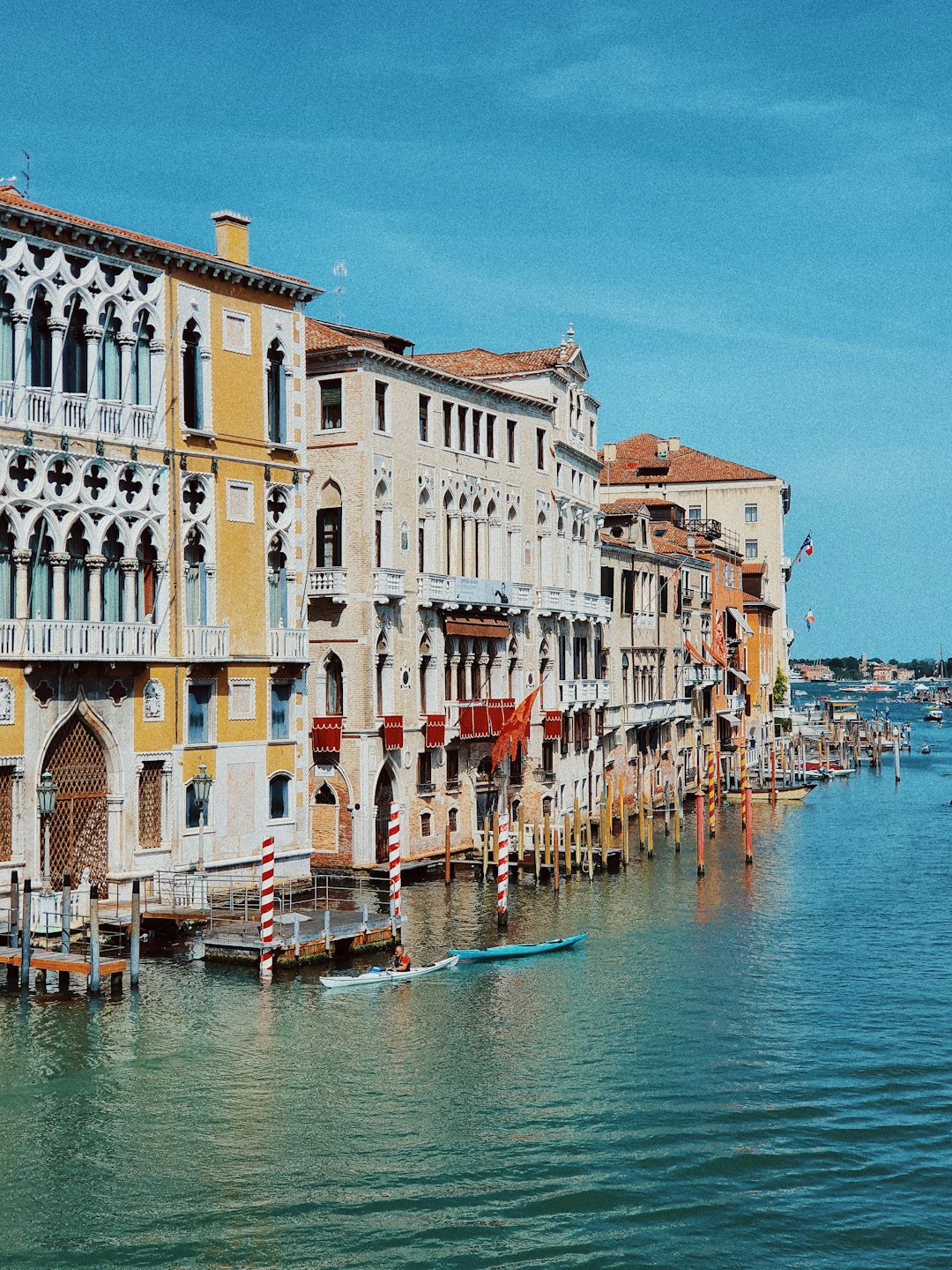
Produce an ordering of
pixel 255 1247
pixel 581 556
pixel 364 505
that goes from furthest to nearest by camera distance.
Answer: pixel 581 556 → pixel 364 505 → pixel 255 1247

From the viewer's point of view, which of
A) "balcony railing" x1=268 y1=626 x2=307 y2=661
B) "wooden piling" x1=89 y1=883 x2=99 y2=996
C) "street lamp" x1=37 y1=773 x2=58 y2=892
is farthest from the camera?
"balcony railing" x1=268 y1=626 x2=307 y2=661

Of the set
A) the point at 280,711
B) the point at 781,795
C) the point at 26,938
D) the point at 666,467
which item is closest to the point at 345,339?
the point at 280,711

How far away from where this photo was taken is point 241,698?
107 feet

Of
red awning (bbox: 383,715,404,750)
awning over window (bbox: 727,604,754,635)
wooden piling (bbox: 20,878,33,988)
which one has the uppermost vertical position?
awning over window (bbox: 727,604,754,635)

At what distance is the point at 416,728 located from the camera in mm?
39844

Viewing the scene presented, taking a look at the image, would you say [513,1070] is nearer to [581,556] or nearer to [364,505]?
[364,505]

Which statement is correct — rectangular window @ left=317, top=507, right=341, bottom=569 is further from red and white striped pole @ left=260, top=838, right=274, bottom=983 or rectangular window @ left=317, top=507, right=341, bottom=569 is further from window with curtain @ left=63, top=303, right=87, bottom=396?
red and white striped pole @ left=260, top=838, right=274, bottom=983

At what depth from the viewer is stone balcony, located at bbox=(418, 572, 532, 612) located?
1575 inches

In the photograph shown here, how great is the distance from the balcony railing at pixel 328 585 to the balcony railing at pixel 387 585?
73 centimetres

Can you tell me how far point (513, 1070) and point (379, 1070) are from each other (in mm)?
1790

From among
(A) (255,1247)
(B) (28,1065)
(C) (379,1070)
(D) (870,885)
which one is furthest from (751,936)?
(A) (255,1247)

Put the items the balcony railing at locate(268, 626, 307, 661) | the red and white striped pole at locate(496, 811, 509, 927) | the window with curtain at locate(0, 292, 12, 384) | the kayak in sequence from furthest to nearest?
the balcony railing at locate(268, 626, 307, 661) → the red and white striped pole at locate(496, 811, 509, 927) → the window with curtain at locate(0, 292, 12, 384) → the kayak

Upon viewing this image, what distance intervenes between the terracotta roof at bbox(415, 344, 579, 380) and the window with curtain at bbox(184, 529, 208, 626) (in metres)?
16.0

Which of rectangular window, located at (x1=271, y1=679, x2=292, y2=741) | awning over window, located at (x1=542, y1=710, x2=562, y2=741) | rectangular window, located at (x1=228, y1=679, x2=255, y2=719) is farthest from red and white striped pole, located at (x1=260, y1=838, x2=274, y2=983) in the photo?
awning over window, located at (x1=542, y1=710, x2=562, y2=741)
